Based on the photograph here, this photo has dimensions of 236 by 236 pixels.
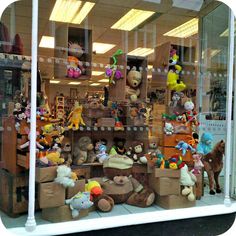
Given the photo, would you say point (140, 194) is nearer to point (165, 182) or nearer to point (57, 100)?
point (165, 182)

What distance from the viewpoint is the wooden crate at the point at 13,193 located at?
2.27m

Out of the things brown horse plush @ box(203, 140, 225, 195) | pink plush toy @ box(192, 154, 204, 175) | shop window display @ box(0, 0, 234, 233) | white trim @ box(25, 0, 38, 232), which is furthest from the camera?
brown horse plush @ box(203, 140, 225, 195)

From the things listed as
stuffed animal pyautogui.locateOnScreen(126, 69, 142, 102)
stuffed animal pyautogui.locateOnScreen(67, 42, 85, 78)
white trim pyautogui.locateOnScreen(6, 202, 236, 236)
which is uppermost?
stuffed animal pyautogui.locateOnScreen(67, 42, 85, 78)

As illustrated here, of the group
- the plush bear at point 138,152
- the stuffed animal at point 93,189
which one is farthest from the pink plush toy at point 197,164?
the stuffed animal at point 93,189

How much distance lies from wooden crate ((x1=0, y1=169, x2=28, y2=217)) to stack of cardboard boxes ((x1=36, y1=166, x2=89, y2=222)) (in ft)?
0.51

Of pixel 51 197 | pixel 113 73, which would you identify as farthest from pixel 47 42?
pixel 51 197

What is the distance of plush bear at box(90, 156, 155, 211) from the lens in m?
2.65

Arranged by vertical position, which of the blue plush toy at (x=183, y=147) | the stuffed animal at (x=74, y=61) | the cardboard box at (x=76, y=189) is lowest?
the cardboard box at (x=76, y=189)

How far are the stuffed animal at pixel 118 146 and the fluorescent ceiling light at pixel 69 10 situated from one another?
156 centimetres

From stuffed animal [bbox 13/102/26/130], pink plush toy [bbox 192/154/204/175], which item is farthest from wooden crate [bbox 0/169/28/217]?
pink plush toy [bbox 192/154/204/175]

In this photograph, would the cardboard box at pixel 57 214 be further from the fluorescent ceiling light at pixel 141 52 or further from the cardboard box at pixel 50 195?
the fluorescent ceiling light at pixel 141 52

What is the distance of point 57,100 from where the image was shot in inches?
125

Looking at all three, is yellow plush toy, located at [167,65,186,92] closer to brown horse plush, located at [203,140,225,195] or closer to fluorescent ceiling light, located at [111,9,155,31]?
brown horse plush, located at [203,140,225,195]

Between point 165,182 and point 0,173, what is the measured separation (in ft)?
4.56
